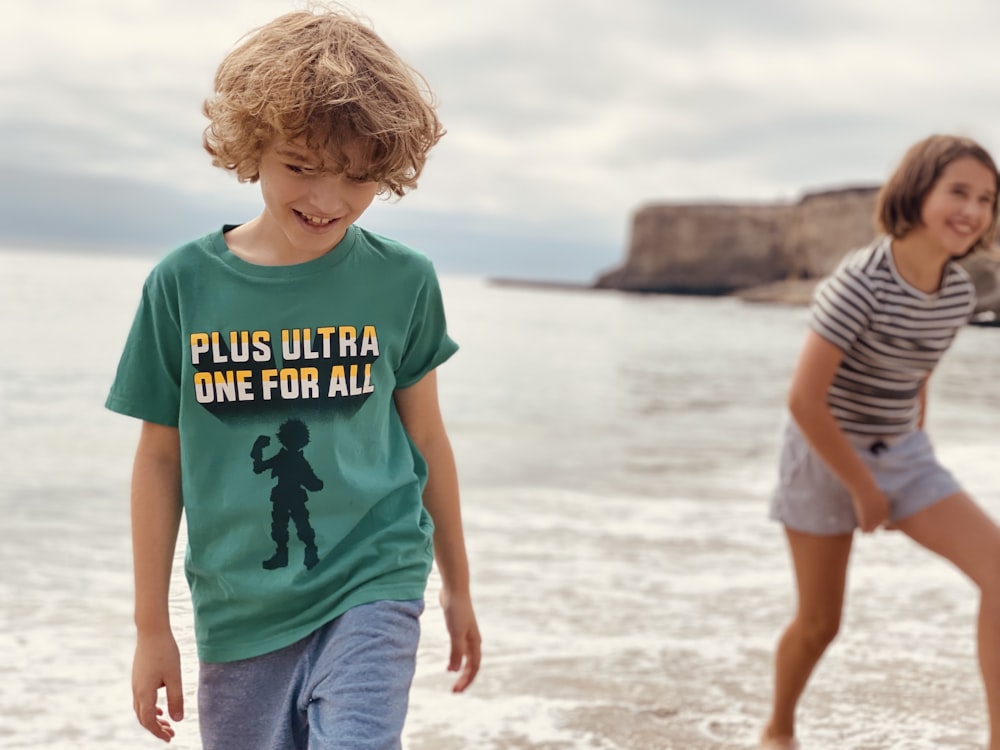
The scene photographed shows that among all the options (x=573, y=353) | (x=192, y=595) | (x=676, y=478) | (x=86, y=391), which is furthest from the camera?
(x=573, y=353)

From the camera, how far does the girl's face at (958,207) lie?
9.73 ft

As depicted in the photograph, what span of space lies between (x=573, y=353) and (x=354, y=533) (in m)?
22.7

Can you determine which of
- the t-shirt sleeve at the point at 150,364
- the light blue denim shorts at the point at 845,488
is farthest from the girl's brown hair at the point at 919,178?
the t-shirt sleeve at the point at 150,364

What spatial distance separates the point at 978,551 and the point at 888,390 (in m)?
0.48

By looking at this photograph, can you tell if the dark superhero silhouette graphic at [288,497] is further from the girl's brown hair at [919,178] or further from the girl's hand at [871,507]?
the girl's brown hair at [919,178]

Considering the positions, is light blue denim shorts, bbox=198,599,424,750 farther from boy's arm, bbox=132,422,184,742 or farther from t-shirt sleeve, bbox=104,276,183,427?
t-shirt sleeve, bbox=104,276,183,427

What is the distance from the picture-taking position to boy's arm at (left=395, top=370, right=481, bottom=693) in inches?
78.1

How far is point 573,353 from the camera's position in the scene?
2439cm

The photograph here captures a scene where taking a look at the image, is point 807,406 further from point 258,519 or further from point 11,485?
point 11,485

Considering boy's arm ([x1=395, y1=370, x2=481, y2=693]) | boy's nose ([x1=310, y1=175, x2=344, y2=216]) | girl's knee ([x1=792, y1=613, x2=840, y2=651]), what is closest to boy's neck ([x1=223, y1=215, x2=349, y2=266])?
boy's nose ([x1=310, y1=175, x2=344, y2=216])

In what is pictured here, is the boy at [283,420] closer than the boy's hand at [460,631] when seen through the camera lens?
Yes

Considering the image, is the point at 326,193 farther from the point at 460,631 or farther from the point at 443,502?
the point at 460,631

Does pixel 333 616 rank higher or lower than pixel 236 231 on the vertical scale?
lower

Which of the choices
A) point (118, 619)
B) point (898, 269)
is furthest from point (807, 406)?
point (118, 619)
